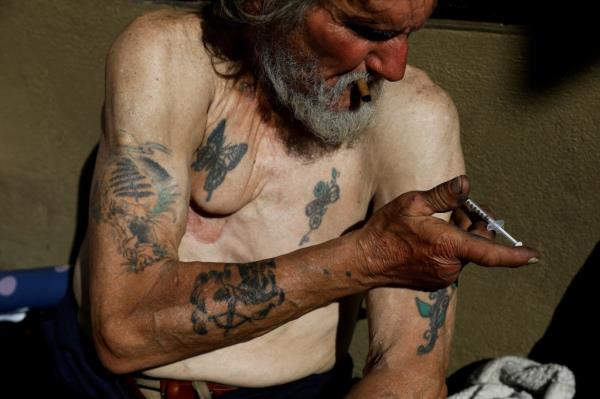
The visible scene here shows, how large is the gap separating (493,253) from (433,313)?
20.0 inches

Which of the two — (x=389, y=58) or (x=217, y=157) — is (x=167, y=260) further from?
(x=389, y=58)

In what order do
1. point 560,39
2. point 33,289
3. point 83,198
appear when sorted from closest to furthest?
point 560,39
point 33,289
point 83,198

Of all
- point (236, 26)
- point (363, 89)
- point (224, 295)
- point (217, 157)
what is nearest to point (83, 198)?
point (217, 157)

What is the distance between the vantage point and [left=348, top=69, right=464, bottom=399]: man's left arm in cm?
199

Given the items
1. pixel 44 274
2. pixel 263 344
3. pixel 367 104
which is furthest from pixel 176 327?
pixel 44 274

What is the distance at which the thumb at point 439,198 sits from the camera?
60.5 inches

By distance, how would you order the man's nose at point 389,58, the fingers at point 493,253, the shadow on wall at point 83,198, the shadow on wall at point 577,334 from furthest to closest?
the shadow on wall at point 83,198, the shadow on wall at point 577,334, the man's nose at point 389,58, the fingers at point 493,253

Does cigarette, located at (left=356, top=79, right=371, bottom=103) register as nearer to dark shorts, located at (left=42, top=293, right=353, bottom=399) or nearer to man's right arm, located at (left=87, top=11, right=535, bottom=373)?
man's right arm, located at (left=87, top=11, right=535, bottom=373)

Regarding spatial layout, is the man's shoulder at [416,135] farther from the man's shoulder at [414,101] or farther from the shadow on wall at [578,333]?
the shadow on wall at [578,333]

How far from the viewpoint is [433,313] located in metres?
2.01

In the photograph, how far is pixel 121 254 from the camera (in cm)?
179

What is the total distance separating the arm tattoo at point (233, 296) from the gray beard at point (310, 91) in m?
0.38

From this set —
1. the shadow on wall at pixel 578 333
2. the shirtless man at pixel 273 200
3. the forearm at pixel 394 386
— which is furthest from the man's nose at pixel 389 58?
the shadow on wall at pixel 578 333

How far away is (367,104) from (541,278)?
3.32 feet
